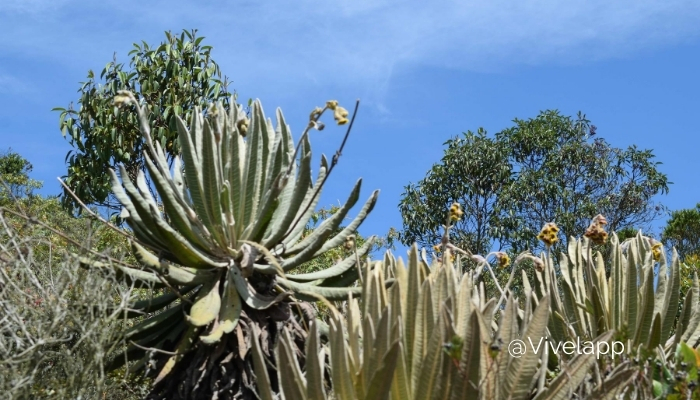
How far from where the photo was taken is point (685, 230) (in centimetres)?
2103

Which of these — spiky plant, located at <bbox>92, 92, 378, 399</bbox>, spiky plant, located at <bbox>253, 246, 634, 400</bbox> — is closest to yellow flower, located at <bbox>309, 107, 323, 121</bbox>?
spiky plant, located at <bbox>92, 92, 378, 399</bbox>

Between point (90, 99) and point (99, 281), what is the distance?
8.46 m

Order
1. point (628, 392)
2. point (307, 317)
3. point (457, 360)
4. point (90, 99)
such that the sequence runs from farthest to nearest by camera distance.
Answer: point (90, 99) < point (307, 317) < point (628, 392) < point (457, 360)

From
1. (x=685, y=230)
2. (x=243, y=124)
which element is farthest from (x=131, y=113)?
(x=685, y=230)

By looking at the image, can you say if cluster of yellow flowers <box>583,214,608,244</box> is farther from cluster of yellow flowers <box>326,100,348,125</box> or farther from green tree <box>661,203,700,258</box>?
green tree <box>661,203,700,258</box>

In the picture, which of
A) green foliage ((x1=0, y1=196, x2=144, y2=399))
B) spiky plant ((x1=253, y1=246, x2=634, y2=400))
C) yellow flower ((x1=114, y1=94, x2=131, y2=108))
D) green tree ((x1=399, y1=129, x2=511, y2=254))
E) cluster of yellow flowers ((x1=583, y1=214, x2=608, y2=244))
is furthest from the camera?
green tree ((x1=399, y1=129, x2=511, y2=254))

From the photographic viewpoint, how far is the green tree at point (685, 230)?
2083cm

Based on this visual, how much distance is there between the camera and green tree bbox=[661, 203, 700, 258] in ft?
68.3

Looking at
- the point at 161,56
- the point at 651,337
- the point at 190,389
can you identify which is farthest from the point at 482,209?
the point at 190,389

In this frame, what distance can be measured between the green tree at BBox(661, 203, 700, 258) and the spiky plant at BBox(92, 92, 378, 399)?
18482 millimetres

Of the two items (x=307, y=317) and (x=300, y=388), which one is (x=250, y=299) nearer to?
(x=307, y=317)

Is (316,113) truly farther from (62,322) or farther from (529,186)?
(529,186)

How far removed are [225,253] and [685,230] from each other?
62.9 feet

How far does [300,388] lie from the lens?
305cm
